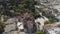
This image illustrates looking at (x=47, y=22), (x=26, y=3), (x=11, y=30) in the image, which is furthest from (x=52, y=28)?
(x=26, y=3)

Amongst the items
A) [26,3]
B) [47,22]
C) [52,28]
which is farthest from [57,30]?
[26,3]

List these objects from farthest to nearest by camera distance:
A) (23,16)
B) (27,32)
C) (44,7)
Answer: (44,7), (23,16), (27,32)

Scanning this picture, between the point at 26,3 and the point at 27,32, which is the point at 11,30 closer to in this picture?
the point at 27,32

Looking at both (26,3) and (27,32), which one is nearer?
(27,32)

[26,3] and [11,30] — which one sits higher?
[26,3]

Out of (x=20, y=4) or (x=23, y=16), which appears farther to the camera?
(x=20, y=4)

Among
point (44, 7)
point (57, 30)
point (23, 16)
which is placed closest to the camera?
point (57, 30)

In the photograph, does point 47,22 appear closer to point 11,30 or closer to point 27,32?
point 27,32

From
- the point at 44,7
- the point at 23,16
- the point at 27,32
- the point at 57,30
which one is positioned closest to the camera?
the point at 57,30

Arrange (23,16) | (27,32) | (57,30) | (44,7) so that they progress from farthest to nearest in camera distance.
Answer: (44,7), (23,16), (27,32), (57,30)
